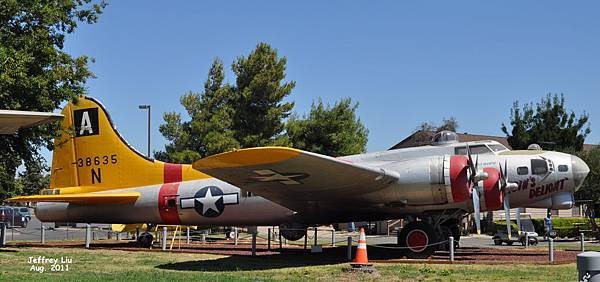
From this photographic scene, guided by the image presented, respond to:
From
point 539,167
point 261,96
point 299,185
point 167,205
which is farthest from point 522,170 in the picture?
point 261,96

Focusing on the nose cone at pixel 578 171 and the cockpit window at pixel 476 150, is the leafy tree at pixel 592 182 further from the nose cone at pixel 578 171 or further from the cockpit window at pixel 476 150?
the cockpit window at pixel 476 150

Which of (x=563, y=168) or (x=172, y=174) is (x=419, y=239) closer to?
(x=563, y=168)

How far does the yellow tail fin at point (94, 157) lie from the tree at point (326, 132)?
49.0 feet

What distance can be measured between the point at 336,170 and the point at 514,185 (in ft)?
→ 17.3

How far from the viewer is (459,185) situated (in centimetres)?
1584

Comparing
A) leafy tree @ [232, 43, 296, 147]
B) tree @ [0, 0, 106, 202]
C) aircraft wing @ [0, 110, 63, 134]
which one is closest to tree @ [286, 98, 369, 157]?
leafy tree @ [232, 43, 296, 147]

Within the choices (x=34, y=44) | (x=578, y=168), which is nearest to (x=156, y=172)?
(x=34, y=44)

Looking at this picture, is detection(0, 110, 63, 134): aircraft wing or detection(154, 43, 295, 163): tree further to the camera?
detection(154, 43, 295, 163): tree

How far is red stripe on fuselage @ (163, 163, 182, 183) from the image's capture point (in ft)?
68.0

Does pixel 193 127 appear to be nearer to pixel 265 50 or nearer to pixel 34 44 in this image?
pixel 265 50

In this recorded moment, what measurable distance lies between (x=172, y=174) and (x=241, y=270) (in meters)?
7.16

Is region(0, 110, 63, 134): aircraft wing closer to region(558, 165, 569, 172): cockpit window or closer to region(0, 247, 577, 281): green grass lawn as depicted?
region(0, 247, 577, 281): green grass lawn

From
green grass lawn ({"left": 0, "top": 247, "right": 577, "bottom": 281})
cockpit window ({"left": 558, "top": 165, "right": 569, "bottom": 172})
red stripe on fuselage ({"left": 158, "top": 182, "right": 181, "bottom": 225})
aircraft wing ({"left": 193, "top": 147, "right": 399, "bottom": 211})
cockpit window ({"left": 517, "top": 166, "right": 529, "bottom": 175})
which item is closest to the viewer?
green grass lawn ({"left": 0, "top": 247, "right": 577, "bottom": 281})

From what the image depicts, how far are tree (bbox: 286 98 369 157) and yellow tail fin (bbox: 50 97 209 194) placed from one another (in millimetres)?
14924
